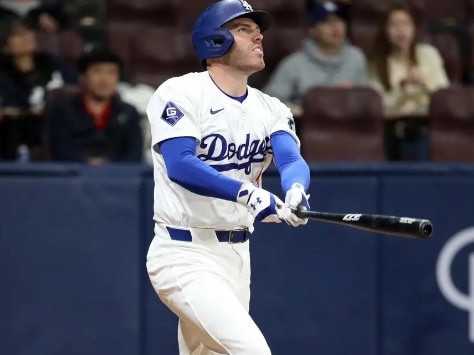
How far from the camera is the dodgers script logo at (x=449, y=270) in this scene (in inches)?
229

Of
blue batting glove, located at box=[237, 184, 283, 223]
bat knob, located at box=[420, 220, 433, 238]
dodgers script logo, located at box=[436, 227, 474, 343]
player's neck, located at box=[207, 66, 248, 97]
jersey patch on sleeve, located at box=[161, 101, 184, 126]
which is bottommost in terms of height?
dodgers script logo, located at box=[436, 227, 474, 343]

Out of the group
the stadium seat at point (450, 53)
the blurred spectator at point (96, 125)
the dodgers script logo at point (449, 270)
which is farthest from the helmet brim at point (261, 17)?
the stadium seat at point (450, 53)

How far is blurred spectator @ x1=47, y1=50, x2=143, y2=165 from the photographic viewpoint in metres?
6.54

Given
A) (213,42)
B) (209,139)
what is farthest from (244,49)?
(209,139)

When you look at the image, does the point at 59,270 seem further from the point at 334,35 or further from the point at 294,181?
the point at 334,35

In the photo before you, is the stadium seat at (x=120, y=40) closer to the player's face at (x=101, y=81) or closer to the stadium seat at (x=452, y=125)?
the player's face at (x=101, y=81)

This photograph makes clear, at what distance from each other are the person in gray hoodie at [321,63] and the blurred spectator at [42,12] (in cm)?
180

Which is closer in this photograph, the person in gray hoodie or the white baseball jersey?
the white baseball jersey

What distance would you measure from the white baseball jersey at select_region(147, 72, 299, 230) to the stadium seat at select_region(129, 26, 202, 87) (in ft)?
12.0

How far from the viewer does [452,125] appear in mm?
7199

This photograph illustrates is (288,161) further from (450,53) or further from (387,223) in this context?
(450,53)

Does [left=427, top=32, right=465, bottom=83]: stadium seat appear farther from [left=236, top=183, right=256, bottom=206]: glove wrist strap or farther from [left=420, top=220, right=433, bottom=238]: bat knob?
[left=420, top=220, right=433, bottom=238]: bat knob

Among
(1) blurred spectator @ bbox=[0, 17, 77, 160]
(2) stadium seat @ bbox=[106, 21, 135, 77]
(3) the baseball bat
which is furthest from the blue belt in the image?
(2) stadium seat @ bbox=[106, 21, 135, 77]

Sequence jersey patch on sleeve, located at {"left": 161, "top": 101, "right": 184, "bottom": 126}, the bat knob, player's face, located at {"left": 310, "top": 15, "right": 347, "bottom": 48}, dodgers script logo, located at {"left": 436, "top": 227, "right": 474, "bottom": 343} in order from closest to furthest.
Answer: the bat knob
jersey patch on sleeve, located at {"left": 161, "top": 101, "right": 184, "bottom": 126}
dodgers script logo, located at {"left": 436, "top": 227, "right": 474, "bottom": 343}
player's face, located at {"left": 310, "top": 15, "right": 347, "bottom": 48}
